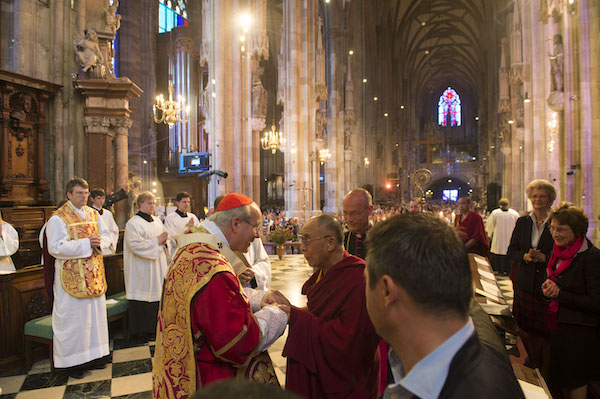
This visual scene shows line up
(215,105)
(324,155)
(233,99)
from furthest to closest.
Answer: (324,155) → (233,99) → (215,105)

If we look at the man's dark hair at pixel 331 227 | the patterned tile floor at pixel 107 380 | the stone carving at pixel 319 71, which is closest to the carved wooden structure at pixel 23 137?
the patterned tile floor at pixel 107 380

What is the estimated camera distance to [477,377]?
0.89m

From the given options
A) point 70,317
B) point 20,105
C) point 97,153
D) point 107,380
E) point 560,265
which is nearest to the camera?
point 560,265

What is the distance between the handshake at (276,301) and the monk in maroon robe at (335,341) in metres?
0.02

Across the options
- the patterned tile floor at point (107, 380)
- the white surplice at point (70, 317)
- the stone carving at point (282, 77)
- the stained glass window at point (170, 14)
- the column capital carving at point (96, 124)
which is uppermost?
the stained glass window at point (170, 14)

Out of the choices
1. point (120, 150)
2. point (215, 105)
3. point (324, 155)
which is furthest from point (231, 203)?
point (324, 155)

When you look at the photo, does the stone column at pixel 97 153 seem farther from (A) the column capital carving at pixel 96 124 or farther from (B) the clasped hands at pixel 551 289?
(B) the clasped hands at pixel 551 289

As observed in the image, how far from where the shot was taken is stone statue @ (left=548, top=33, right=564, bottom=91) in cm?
934

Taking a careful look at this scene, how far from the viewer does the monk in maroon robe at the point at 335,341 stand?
6.63ft

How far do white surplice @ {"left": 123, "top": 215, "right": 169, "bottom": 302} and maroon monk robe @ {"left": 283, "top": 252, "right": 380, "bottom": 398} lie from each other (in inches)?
150

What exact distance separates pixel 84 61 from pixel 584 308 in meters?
8.99

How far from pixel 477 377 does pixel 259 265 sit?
3.96 m

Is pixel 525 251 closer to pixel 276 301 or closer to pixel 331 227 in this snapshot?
pixel 331 227

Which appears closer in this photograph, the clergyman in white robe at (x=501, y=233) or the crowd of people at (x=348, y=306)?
the crowd of people at (x=348, y=306)
